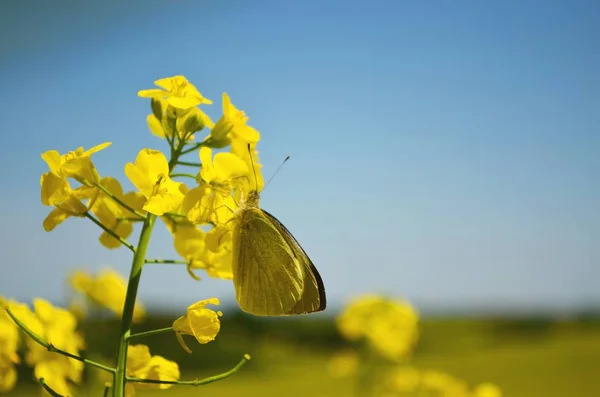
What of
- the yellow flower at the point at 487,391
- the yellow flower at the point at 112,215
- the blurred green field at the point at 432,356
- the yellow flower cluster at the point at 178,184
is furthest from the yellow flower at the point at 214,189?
the blurred green field at the point at 432,356

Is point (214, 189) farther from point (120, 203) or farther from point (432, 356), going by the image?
point (432, 356)

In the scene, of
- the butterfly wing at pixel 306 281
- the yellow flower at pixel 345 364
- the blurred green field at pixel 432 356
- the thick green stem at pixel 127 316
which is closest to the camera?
the thick green stem at pixel 127 316

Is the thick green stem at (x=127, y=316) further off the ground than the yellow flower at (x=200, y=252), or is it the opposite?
the yellow flower at (x=200, y=252)

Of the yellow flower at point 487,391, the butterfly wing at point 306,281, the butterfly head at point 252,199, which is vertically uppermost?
the butterfly head at point 252,199

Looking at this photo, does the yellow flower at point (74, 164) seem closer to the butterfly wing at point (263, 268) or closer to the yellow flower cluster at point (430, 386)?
the butterfly wing at point (263, 268)

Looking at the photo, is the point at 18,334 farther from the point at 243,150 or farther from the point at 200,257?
the point at 243,150

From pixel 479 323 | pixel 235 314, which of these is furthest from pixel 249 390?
pixel 479 323

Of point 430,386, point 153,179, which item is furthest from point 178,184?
point 430,386

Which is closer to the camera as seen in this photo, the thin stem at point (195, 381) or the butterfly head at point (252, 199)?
the thin stem at point (195, 381)
